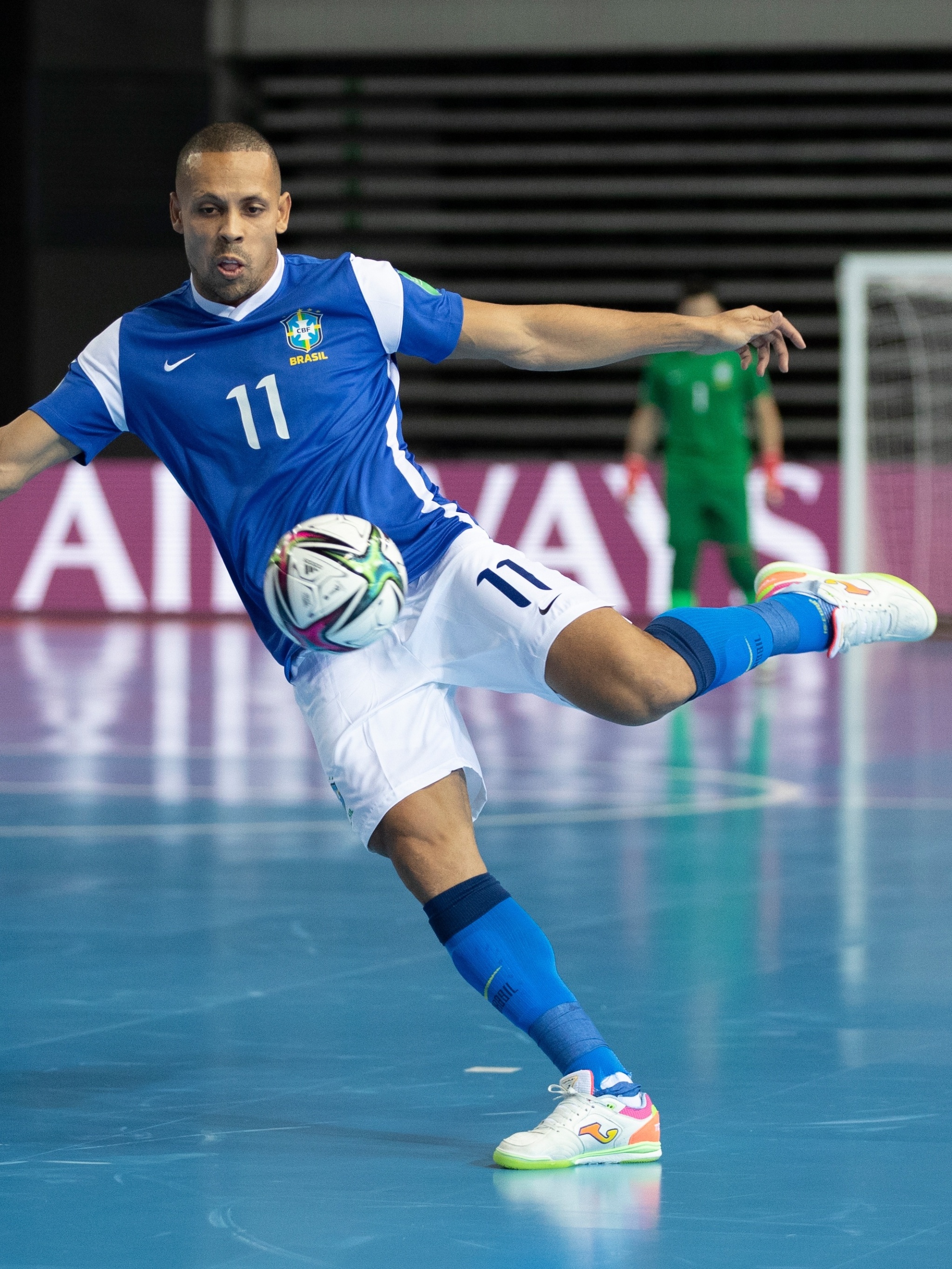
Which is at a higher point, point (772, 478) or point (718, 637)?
point (772, 478)

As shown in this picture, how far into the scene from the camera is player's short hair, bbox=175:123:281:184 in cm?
402

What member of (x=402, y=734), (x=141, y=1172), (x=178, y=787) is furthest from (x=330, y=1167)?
(x=178, y=787)

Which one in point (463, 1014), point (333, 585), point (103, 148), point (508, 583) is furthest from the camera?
point (103, 148)

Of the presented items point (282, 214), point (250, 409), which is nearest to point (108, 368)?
point (250, 409)

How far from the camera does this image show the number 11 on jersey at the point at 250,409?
4.05 meters

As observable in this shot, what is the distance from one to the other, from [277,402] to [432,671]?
0.63m

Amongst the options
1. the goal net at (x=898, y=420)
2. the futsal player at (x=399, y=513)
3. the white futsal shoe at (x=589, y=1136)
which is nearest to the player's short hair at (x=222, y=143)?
the futsal player at (x=399, y=513)

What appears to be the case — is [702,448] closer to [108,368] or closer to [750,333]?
[750,333]

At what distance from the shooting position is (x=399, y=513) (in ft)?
13.6

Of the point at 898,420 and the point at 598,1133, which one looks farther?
the point at 898,420

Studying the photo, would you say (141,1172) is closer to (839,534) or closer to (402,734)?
(402,734)

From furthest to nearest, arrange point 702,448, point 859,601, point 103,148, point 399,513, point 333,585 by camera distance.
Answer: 1. point 103,148
2. point 702,448
3. point 859,601
4. point 399,513
5. point 333,585

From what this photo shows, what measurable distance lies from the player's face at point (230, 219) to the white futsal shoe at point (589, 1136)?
175 centimetres

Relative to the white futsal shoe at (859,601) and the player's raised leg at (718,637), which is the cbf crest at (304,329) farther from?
the white futsal shoe at (859,601)
